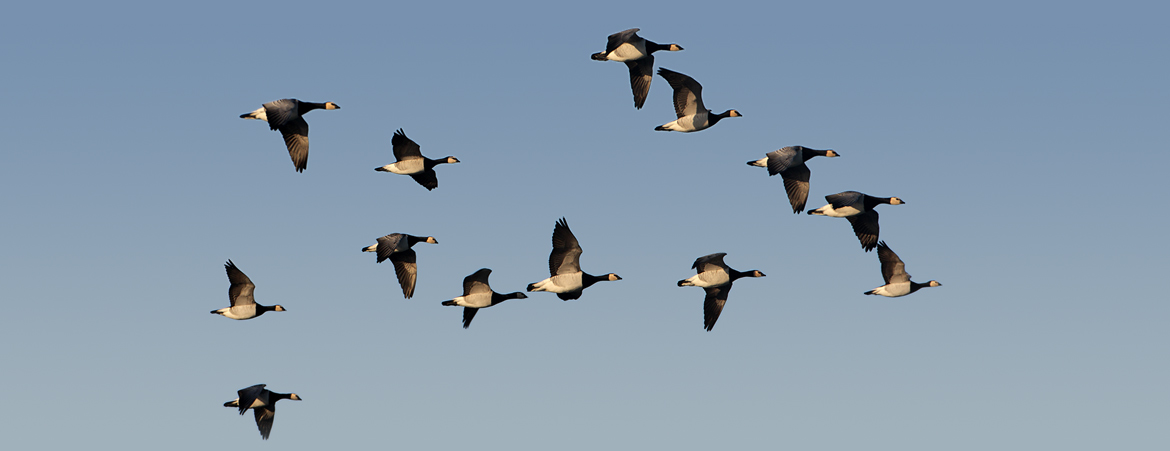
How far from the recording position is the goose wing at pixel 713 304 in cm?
4778

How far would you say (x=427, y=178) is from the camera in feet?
157

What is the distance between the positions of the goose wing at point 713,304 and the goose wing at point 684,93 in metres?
6.09

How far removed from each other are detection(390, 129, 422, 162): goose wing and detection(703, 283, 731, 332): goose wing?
36.0ft

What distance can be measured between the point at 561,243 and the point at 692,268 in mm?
5046

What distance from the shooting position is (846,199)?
45.5 metres

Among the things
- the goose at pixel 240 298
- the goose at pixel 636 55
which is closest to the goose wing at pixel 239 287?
the goose at pixel 240 298

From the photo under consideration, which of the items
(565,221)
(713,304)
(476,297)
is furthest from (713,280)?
(476,297)

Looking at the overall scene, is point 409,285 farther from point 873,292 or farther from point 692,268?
point 873,292

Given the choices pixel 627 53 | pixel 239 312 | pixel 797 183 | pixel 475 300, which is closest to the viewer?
pixel 627 53

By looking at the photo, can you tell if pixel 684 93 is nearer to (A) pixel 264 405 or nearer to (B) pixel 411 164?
(B) pixel 411 164

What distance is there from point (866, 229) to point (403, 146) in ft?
50.9

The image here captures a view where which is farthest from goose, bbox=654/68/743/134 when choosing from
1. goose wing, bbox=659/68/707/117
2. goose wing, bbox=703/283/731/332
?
goose wing, bbox=703/283/731/332

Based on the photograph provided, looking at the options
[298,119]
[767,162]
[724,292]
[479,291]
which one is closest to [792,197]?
[767,162]

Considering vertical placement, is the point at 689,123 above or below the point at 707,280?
above
